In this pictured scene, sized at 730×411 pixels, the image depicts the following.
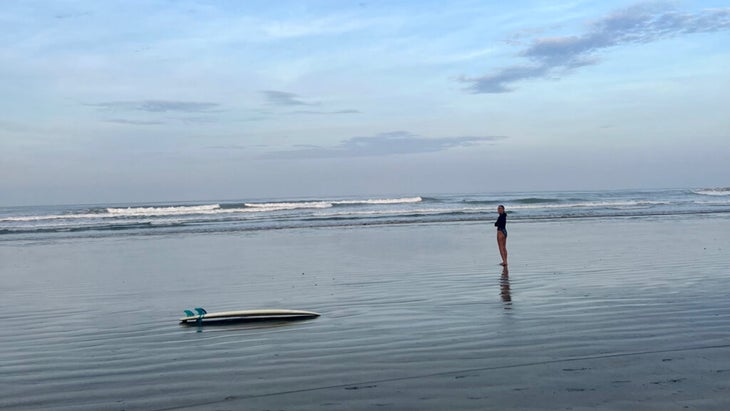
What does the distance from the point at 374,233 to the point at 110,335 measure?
65.7ft

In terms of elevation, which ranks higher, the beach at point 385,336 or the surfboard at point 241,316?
the surfboard at point 241,316

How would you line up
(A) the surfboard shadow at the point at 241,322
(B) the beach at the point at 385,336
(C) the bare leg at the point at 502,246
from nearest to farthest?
(B) the beach at the point at 385,336 → (A) the surfboard shadow at the point at 241,322 → (C) the bare leg at the point at 502,246

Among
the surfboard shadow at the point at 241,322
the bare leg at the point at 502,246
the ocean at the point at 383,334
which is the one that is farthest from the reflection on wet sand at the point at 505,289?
the surfboard shadow at the point at 241,322

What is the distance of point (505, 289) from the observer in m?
11.6

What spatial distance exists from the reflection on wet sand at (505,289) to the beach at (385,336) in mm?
60

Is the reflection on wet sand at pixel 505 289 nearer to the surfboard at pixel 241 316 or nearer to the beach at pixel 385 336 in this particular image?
the beach at pixel 385 336

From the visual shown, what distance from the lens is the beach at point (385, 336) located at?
223 inches

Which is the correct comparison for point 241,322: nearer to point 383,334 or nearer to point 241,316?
point 241,316

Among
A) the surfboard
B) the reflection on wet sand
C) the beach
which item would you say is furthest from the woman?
the surfboard

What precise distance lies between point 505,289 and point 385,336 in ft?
14.0

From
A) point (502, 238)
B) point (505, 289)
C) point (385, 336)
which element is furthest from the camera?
point (502, 238)

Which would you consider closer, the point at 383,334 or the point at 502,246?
the point at 383,334

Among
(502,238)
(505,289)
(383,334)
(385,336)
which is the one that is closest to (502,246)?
(502,238)

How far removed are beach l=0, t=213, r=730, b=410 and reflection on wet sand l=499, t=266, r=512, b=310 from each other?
0.06m
